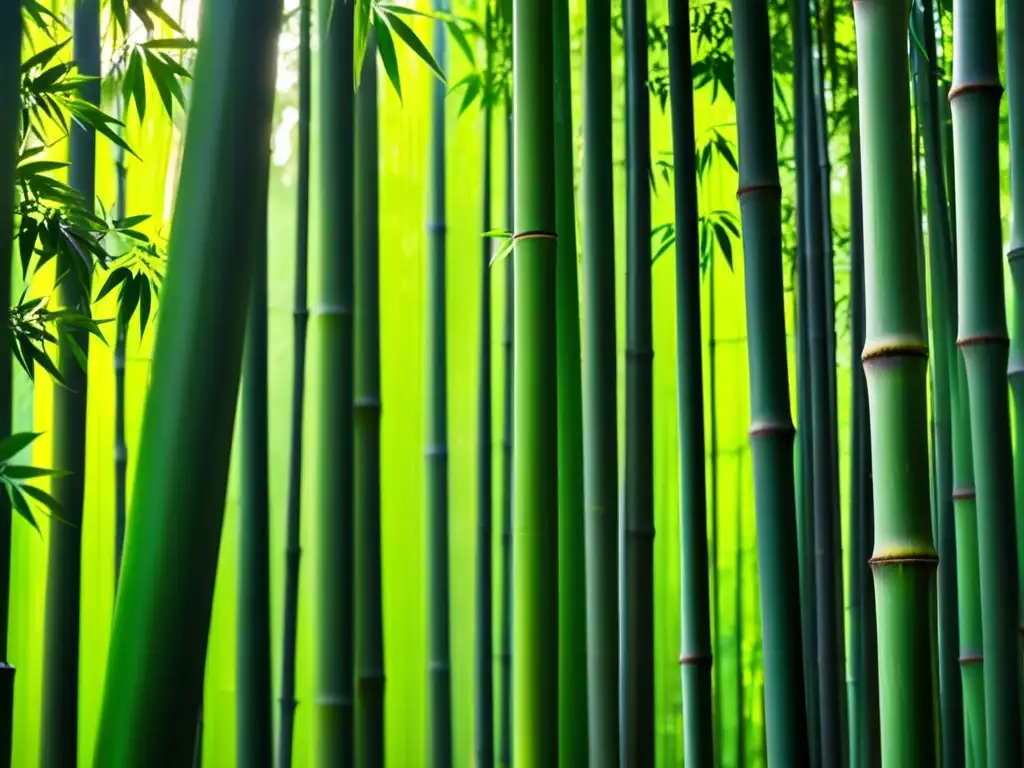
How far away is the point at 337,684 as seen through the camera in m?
1.51

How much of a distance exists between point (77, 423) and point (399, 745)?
2.92 meters

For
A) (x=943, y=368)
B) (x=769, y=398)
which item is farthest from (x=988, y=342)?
(x=943, y=368)

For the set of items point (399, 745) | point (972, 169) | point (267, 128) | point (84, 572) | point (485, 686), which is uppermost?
point (972, 169)

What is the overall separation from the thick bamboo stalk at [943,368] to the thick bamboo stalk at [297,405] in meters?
1.13

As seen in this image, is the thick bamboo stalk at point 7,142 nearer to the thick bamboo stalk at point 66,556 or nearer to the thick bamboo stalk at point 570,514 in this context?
the thick bamboo stalk at point 570,514

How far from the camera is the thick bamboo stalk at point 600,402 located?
1.62 meters

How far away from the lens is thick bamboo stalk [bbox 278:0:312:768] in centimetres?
229

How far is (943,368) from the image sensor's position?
238 centimetres

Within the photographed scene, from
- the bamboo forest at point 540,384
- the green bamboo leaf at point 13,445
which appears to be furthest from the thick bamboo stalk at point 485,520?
the green bamboo leaf at point 13,445

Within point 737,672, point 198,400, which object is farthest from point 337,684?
point 737,672

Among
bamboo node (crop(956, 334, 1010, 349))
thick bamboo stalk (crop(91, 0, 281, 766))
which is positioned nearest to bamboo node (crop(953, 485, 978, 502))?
bamboo node (crop(956, 334, 1010, 349))

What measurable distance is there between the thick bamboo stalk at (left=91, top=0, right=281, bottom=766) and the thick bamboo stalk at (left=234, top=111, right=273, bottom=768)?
50.3 inches

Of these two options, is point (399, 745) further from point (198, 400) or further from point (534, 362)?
point (198, 400)

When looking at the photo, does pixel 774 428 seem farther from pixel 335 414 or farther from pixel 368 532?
pixel 368 532
